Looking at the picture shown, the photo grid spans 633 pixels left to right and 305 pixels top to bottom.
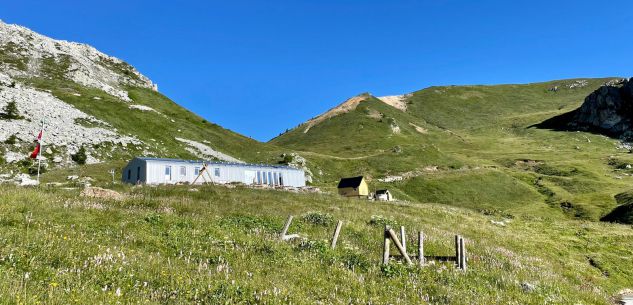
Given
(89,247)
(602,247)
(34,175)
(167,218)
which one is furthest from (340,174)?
(89,247)

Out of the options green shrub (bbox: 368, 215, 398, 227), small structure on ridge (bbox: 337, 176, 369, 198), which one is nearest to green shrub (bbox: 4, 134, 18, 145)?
small structure on ridge (bbox: 337, 176, 369, 198)

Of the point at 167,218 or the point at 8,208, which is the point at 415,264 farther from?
the point at 8,208

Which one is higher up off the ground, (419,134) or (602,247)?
(419,134)

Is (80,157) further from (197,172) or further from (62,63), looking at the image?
(62,63)

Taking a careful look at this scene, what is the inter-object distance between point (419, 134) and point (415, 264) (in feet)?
583

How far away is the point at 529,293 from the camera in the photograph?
14.1 m

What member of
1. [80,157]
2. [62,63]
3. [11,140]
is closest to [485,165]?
[80,157]

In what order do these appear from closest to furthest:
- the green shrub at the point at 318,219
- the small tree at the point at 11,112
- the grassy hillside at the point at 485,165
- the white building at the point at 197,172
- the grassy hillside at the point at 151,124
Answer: the green shrub at the point at 318,219, the white building at the point at 197,172, the small tree at the point at 11,112, the grassy hillside at the point at 485,165, the grassy hillside at the point at 151,124

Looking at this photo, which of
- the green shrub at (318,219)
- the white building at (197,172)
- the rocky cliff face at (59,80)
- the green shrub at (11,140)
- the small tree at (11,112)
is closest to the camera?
the green shrub at (318,219)

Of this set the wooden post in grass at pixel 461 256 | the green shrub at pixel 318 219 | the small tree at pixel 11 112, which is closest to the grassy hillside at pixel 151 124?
the small tree at pixel 11 112

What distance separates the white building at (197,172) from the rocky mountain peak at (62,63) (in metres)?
72.1

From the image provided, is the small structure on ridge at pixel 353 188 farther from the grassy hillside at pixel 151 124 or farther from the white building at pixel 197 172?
the grassy hillside at pixel 151 124

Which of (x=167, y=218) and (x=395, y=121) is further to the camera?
(x=395, y=121)

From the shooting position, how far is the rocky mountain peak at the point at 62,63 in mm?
122750
